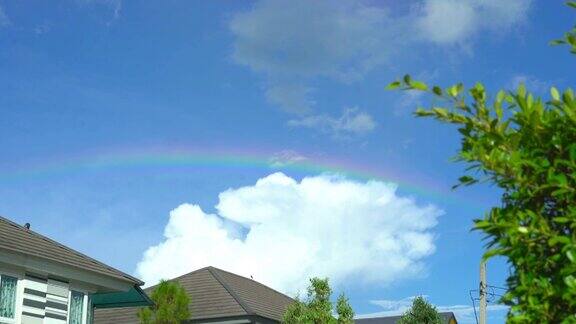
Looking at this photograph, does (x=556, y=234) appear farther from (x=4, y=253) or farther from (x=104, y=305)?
(x=104, y=305)

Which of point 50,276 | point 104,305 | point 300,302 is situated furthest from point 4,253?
point 300,302

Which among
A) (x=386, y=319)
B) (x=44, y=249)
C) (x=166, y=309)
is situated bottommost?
(x=166, y=309)

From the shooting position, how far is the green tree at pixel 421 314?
26984mm

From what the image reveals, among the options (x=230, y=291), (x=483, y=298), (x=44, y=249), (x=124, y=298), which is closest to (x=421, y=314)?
(x=483, y=298)

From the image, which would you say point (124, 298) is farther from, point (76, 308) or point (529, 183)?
point (529, 183)

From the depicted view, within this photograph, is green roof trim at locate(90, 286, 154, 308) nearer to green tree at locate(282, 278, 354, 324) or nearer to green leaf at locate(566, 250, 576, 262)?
green tree at locate(282, 278, 354, 324)

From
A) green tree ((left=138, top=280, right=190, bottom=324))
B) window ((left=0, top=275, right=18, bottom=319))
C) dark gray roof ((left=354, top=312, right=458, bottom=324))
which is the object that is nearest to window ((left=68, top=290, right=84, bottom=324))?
window ((left=0, top=275, right=18, bottom=319))

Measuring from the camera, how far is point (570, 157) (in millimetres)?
4340

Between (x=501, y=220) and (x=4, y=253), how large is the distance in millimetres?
15202

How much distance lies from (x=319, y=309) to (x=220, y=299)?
7858mm

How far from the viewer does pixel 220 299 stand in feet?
95.6

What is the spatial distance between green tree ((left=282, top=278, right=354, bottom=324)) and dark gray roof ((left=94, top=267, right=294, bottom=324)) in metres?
4.80

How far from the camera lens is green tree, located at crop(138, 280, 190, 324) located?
77.2ft

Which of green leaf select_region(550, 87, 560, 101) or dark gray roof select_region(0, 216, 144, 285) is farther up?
dark gray roof select_region(0, 216, 144, 285)
